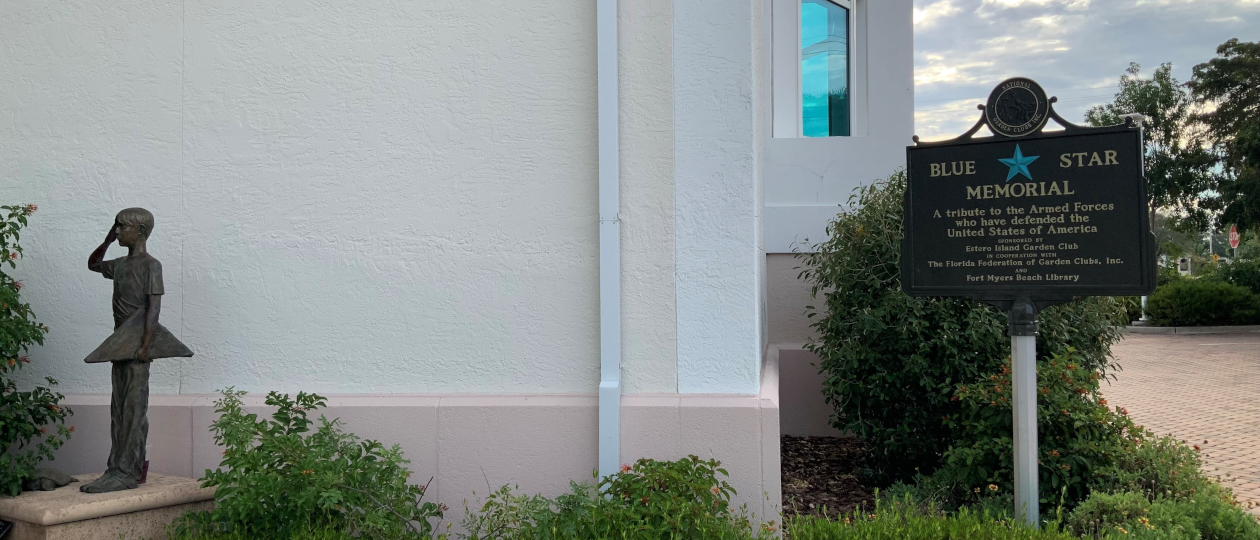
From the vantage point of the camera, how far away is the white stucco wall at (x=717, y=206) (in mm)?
4492

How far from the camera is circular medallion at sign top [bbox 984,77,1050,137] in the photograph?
14.0 feet

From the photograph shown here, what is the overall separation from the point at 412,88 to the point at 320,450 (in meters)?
1.93

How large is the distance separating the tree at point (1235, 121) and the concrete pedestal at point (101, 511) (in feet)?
102

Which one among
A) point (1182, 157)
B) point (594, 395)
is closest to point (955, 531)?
point (594, 395)

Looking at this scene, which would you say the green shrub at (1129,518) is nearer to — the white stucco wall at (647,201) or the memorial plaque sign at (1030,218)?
the memorial plaque sign at (1030,218)

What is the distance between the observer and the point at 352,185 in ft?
15.7

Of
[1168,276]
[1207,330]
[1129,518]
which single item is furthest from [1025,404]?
[1168,276]

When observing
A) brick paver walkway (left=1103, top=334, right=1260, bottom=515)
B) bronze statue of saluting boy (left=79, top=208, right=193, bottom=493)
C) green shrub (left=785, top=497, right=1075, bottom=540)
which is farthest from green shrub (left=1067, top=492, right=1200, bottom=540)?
bronze statue of saluting boy (left=79, top=208, right=193, bottom=493)

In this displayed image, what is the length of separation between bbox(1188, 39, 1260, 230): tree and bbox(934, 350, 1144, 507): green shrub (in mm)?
27353

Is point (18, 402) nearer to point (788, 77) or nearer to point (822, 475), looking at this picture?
point (822, 475)

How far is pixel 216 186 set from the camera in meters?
4.86

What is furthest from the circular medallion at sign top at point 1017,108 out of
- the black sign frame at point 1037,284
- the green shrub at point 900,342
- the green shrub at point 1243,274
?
the green shrub at point 1243,274

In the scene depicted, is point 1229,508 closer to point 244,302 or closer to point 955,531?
point 955,531

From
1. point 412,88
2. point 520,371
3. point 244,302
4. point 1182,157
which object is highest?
point 1182,157
